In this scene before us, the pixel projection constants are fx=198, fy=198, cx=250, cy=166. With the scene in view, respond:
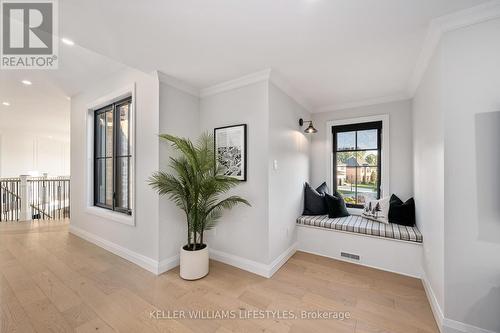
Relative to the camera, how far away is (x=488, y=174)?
143 cm

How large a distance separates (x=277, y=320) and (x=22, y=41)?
3791 millimetres

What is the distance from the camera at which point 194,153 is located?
2240 mm

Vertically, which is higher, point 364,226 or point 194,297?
point 364,226

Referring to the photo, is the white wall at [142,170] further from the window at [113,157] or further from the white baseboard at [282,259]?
the white baseboard at [282,259]

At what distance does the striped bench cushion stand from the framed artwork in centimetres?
136

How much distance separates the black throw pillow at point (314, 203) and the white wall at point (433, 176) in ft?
4.47

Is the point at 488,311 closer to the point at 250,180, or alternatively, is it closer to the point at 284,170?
the point at 284,170

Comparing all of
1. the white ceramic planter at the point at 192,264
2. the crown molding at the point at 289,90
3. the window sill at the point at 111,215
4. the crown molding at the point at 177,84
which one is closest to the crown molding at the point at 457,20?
the crown molding at the point at 289,90

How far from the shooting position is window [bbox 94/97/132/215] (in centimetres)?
298

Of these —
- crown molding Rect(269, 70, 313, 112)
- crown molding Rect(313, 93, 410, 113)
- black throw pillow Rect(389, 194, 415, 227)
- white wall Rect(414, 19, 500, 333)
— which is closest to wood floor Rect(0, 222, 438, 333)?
white wall Rect(414, 19, 500, 333)

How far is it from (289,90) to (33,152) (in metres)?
9.24

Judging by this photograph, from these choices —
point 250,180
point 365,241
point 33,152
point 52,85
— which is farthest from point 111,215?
point 33,152

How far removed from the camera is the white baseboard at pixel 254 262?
2416 millimetres

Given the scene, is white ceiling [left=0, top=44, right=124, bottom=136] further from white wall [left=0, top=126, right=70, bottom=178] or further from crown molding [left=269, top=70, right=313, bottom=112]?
crown molding [left=269, top=70, right=313, bottom=112]
